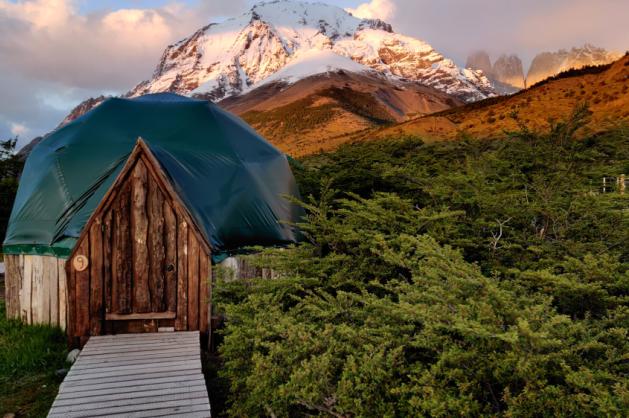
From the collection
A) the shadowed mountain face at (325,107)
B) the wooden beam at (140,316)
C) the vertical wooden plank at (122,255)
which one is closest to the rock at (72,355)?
the wooden beam at (140,316)

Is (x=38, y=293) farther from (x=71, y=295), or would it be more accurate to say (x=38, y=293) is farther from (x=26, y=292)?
(x=71, y=295)

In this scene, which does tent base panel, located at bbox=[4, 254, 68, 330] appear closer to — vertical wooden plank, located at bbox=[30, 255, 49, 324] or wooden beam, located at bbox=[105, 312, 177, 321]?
vertical wooden plank, located at bbox=[30, 255, 49, 324]

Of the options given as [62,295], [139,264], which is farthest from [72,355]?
[139,264]

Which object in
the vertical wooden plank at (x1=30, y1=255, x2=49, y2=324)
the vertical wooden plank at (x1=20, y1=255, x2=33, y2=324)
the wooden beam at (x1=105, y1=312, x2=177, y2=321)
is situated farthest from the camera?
the vertical wooden plank at (x1=20, y1=255, x2=33, y2=324)

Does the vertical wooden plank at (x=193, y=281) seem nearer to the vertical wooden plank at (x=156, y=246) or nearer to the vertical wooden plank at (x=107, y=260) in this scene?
the vertical wooden plank at (x=156, y=246)

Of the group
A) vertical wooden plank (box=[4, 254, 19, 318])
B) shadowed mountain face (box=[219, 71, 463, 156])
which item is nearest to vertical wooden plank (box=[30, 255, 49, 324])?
vertical wooden plank (box=[4, 254, 19, 318])

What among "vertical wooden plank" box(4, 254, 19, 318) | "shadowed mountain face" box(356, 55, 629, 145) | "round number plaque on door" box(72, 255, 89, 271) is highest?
"shadowed mountain face" box(356, 55, 629, 145)
